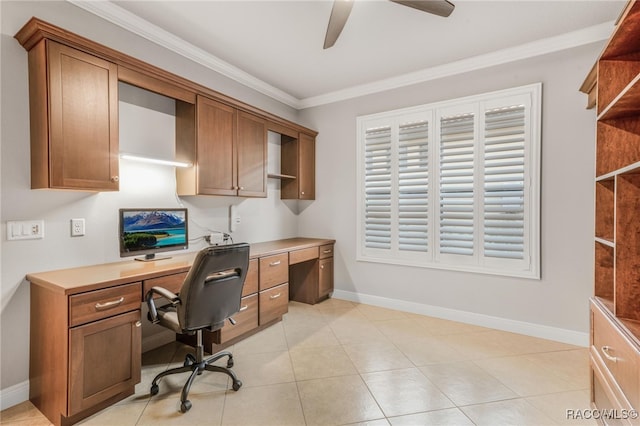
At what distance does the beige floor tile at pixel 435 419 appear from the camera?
179 centimetres

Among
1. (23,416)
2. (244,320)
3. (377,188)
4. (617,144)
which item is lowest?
(23,416)

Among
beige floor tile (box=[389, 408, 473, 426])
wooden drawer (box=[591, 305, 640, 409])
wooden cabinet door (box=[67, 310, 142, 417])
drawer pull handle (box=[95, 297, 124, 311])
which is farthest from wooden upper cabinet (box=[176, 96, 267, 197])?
wooden drawer (box=[591, 305, 640, 409])

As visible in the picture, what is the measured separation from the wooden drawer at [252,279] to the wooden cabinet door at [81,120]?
51.0 inches

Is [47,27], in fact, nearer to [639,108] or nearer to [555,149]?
Result: [639,108]

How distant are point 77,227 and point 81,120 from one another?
78 centimetres

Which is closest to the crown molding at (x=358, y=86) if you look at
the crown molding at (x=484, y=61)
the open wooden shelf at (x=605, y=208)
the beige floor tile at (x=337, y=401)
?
the crown molding at (x=484, y=61)

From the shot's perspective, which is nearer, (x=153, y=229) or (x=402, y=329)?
(x=153, y=229)

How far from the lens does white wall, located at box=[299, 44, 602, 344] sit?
109 inches

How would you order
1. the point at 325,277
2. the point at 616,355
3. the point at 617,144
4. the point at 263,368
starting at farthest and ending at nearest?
1. the point at 325,277
2. the point at 263,368
3. the point at 617,144
4. the point at 616,355

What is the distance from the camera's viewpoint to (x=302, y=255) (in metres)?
3.63

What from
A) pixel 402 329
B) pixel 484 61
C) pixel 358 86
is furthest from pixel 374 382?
pixel 358 86

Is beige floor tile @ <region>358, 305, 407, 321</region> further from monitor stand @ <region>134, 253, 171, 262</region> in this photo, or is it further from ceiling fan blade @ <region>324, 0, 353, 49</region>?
ceiling fan blade @ <region>324, 0, 353, 49</region>

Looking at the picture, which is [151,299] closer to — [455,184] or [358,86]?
[455,184]

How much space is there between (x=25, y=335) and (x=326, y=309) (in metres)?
2.72
